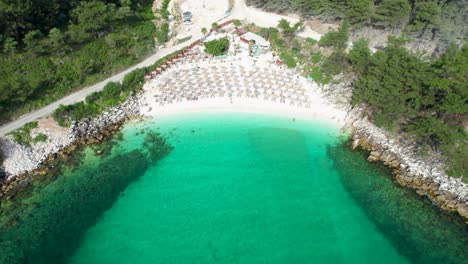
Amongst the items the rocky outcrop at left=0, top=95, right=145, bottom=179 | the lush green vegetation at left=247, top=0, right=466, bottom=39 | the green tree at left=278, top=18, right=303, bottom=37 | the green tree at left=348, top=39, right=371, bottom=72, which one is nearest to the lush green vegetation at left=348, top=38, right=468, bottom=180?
the green tree at left=348, top=39, right=371, bottom=72

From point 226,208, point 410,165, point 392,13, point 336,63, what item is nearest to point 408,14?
point 392,13

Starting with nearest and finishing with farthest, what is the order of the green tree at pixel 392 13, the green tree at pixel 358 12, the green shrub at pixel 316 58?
the green shrub at pixel 316 58 < the green tree at pixel 392 13 < the green tree at pixel 358 12

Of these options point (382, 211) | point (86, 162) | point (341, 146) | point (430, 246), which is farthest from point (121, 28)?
point (430, 246)

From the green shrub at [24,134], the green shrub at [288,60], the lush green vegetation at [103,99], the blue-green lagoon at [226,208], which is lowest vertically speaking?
the blue-green lagoon at [226,208]

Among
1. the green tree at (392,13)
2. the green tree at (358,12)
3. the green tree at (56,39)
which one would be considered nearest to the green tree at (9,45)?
the green tree at (56,39)

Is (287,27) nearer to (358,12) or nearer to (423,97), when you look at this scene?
(358,12)

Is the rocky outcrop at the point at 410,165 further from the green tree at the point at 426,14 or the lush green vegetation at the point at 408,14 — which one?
the green tree at the point at 426,14
